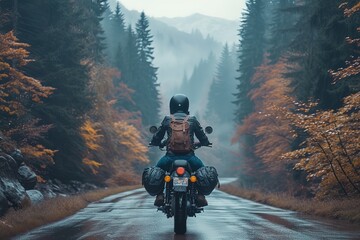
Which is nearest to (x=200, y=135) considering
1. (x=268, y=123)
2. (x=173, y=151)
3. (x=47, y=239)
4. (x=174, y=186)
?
(x=173, y=151)

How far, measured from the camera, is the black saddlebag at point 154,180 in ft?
29.6

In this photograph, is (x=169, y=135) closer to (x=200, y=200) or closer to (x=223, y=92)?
(x=200, y=200)

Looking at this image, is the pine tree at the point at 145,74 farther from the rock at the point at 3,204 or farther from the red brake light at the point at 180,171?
the red brake light at the point at 180,171

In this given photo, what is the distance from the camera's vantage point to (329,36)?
22922 mm

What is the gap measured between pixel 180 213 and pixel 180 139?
1.34 metres

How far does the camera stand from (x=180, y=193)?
28.8 feet

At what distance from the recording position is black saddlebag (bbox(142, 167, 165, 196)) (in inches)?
355

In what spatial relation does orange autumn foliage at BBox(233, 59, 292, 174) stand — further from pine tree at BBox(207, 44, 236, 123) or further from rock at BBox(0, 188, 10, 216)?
pine tree at BBox(207, 44, 236, 123)

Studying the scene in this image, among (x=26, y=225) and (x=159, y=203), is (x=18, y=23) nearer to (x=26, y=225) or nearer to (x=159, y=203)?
(x=26, y=225)

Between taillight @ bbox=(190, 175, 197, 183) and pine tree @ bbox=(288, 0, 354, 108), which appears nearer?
taillight @ bbox=(190, 175, 197, 183)

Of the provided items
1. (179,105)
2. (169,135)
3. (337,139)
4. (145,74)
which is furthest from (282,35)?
(169,135)

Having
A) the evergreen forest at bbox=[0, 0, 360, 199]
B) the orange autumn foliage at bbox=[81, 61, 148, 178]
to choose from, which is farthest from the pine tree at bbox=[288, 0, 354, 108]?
the orange autumn foliage at bbox=[81, 61, 148, 178]

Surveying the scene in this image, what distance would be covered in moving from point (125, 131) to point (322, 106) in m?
29.0

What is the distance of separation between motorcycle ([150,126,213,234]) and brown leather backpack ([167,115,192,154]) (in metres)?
0.34
